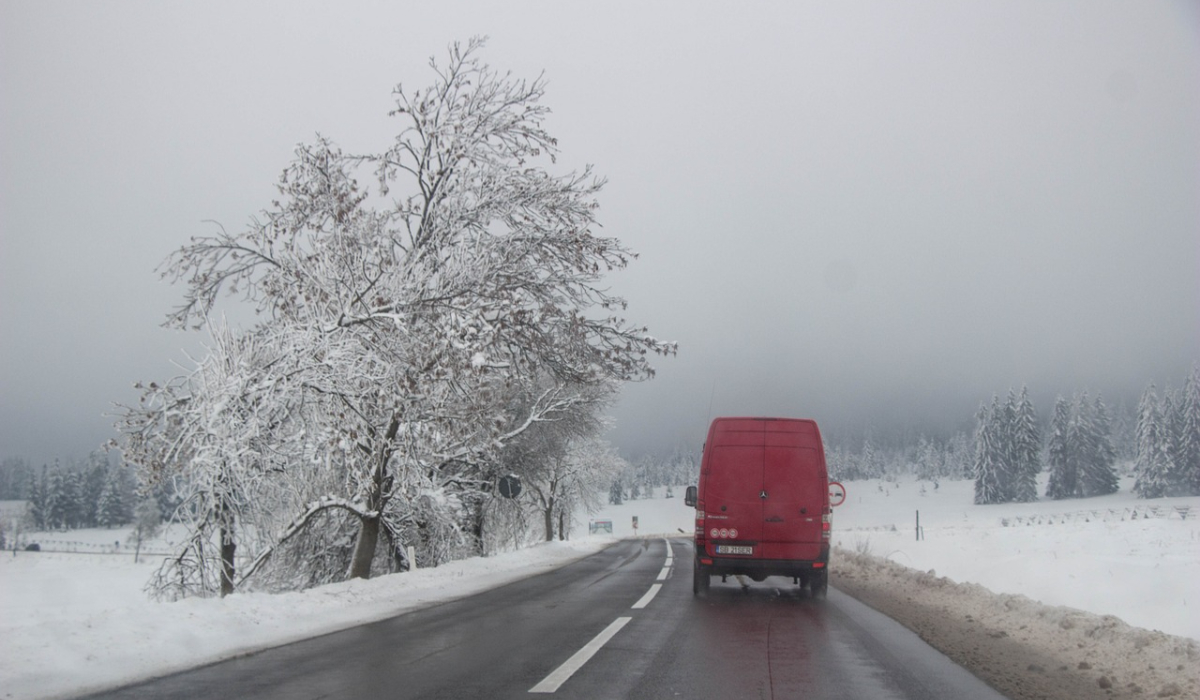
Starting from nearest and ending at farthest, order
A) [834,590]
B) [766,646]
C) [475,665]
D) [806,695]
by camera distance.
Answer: [806,695], [475,665], [766,646], [834,590]

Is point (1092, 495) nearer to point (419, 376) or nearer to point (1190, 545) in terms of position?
point (1190, 545)

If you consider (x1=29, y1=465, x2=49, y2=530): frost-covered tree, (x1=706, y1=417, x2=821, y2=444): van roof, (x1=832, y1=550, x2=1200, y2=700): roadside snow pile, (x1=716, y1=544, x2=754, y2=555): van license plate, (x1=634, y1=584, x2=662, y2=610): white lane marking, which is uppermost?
(x1=706, y1=417, x2=821, y2=444): van roof

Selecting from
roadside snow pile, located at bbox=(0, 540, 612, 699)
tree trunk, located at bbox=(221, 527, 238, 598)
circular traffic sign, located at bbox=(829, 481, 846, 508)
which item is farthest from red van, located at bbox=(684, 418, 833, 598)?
tree trunk, located at bbox=(221, 527, 238, 598)

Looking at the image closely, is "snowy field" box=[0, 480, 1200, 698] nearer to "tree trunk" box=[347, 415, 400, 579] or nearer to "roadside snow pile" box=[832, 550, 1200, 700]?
"tree trunk" box=[347, 415, 400, 579]

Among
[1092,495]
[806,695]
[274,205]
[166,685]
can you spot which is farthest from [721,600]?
A: [1092,495]

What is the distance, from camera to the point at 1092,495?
260ft

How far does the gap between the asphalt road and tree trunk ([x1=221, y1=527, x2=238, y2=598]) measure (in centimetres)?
465

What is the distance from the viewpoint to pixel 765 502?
11.3 m

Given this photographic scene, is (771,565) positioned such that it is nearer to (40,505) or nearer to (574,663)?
(574,663)

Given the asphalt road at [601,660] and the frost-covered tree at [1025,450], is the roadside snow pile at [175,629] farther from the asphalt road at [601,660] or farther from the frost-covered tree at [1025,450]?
the frost-covered tree at [1025,450]

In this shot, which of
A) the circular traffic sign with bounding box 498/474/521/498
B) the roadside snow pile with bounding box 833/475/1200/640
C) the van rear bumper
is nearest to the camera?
the roadside snow pile with bounding box 833/475/1200/640

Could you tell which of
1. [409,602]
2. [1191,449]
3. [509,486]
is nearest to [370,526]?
[409,602]

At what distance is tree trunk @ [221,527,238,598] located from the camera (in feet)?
41.4

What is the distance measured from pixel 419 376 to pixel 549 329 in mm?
2553
